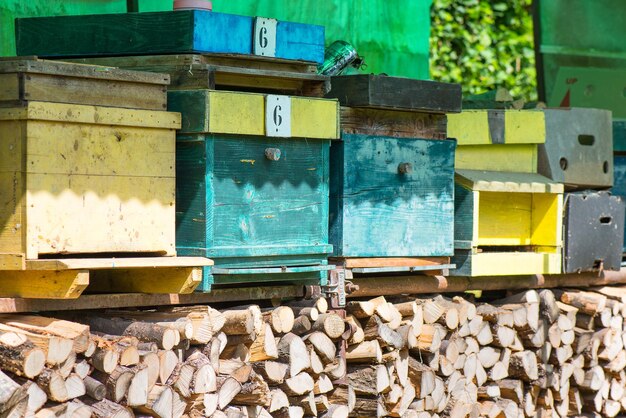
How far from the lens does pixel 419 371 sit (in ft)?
18.1

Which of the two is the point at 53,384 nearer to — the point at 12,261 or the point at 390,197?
the point at 12,261

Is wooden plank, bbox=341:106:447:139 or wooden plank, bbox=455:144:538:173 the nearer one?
wooden plank, bbox=341:106:447:139

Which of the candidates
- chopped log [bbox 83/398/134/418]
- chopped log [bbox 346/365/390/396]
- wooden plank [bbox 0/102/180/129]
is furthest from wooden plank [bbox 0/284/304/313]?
wooden plank [bbox 0/102/180/129]

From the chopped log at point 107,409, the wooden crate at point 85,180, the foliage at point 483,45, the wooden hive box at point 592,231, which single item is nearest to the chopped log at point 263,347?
the wooden crate at point 85,180

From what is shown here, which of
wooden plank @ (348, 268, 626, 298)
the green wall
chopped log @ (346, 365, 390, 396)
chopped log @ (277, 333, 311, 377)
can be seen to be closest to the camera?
chopped log @ (277, 333, 311, 377)

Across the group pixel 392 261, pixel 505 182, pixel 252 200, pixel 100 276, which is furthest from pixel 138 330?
pixel 505 182

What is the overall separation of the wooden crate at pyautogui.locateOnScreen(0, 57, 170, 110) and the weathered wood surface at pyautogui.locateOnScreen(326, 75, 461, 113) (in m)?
1.11

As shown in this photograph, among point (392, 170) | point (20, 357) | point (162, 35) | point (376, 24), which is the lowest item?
point (20, 357)

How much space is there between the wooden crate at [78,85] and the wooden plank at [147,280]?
2.05 feet

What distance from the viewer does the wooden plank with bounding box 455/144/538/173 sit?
6.02 meters

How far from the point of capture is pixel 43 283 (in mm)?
4121

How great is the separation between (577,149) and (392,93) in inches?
62.5

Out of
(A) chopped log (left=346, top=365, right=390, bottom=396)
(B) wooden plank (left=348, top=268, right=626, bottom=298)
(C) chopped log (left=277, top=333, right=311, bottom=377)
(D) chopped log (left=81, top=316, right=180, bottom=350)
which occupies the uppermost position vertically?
(B) wooden plank (left=348, top=268, right=626, bottom=298)

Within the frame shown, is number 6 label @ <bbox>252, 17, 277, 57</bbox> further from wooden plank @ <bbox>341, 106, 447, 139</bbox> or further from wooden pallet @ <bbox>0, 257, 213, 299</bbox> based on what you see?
wooden pallet @ <bbox>0, 257, 213, 299</bbox>
